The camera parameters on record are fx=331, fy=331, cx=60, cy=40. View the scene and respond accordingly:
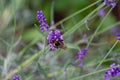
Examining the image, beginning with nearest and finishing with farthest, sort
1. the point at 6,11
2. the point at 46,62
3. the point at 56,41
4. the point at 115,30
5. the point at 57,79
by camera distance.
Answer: the point at 56,41, the point at 57,79, the point at 46,62, the point at 115,30, the point at 6,11

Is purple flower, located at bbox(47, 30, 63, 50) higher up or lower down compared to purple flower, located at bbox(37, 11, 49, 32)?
lower down

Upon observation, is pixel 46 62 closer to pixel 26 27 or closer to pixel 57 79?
pixel 57 79

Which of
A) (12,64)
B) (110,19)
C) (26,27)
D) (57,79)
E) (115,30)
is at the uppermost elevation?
(26,27)

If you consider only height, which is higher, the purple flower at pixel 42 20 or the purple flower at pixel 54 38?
the purple flower at pixel 42 20

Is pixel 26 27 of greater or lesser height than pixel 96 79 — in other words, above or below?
above

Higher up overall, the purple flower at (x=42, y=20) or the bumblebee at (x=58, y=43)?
the purple flower at (x=42, y=20)

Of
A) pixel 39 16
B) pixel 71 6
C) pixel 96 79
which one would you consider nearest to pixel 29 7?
pixel 71 6

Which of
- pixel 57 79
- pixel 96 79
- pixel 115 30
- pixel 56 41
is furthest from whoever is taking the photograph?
pixel 115 30

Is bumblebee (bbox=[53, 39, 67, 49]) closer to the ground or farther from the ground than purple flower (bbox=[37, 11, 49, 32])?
closer to the ground

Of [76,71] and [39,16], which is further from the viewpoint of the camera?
[76,71]
